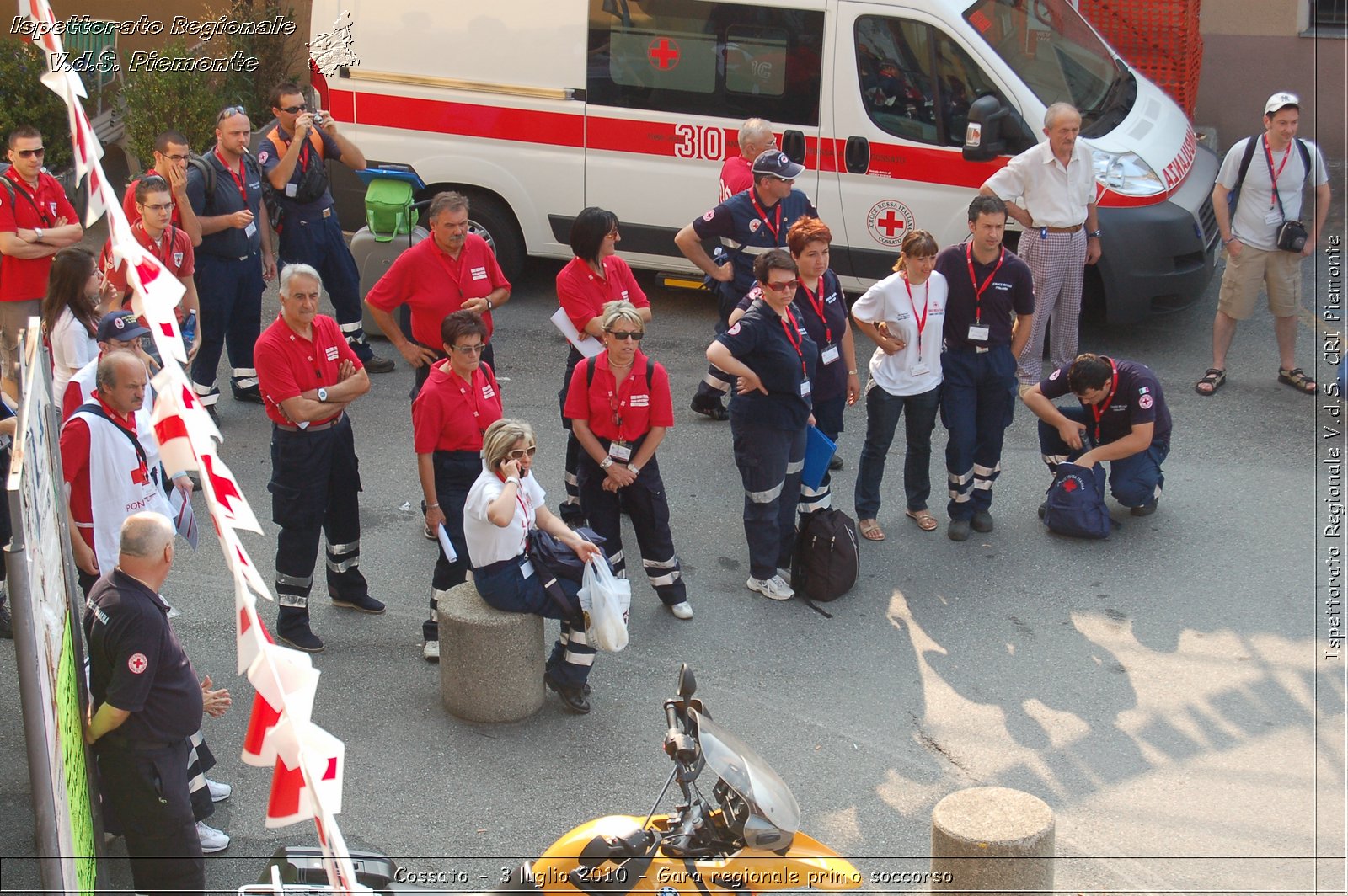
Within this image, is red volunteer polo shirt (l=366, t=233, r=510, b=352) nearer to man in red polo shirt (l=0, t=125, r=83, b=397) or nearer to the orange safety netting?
man in red polo shirt (l=0, t=125, r=83, b=397)

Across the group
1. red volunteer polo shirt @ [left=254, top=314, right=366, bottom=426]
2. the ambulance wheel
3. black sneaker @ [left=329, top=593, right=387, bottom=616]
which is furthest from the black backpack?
the ambulance wheel

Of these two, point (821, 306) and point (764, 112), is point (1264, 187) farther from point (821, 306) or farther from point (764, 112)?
point (821, 306)

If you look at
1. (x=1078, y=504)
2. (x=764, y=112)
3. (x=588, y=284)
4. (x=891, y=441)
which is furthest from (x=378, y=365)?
(x=1078, y=504)

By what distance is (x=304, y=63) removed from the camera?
554 inches

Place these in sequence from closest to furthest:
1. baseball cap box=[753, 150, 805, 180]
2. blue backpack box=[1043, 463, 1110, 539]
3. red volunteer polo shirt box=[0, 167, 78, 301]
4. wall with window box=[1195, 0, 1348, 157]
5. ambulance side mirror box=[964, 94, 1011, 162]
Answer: blue backpack box=[1043, 463, 1110, 539]
baseball cap box=[753, 150, 805, 180]
red volunteer polo shirt box=[0, 167, 78, 301]
ambulance side mirror box=[964, 94, 1011, 162]
wall with window box=[1195, 0, 1348, 157]

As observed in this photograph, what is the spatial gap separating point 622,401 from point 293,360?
1549 millimetres

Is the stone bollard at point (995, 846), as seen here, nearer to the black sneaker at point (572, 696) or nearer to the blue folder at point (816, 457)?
the black sneaker at point (572, 696)

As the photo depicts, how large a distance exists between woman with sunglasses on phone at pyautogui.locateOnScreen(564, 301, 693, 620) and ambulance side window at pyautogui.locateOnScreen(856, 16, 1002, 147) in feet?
12.6

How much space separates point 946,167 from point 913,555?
3.37 m

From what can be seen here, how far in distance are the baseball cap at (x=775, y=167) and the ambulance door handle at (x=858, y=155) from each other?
71.0 inches

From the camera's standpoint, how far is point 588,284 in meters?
7.67

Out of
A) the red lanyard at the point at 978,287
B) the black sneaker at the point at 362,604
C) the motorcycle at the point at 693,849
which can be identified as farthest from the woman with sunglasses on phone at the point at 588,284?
the motorcycle at the point at 693,849

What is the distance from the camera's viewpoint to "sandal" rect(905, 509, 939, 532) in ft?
25.8

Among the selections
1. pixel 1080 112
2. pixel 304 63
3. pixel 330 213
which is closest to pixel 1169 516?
pixel 1080 112
